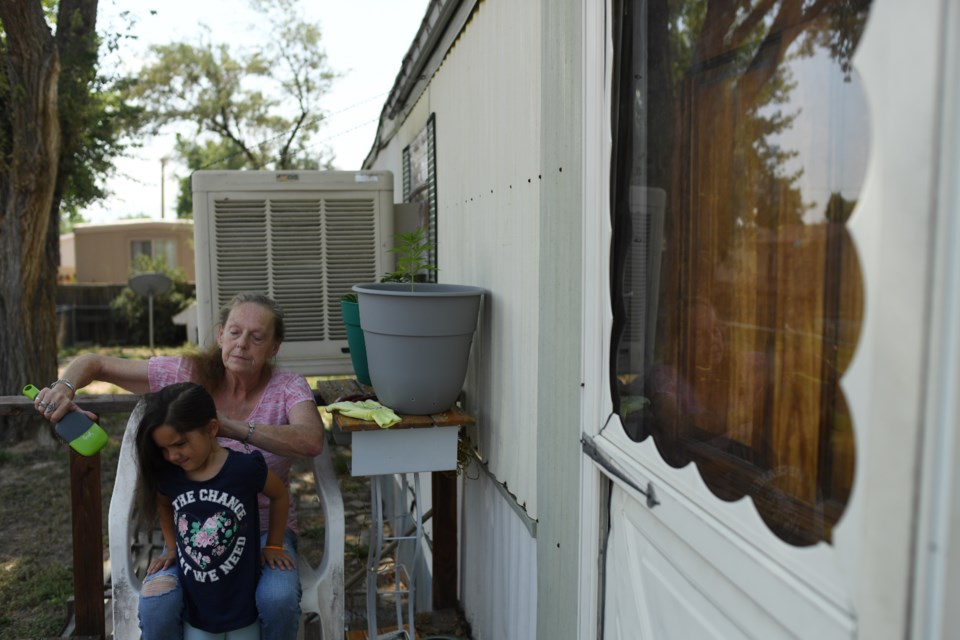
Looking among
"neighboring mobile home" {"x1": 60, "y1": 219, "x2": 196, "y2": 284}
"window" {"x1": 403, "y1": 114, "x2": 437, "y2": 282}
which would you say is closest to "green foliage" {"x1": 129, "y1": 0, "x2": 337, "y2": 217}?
"neighboring mobile home" {"x1": 60, "y1": 219, "x2": 196, "y2": 284}

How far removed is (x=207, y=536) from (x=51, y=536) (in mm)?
3374

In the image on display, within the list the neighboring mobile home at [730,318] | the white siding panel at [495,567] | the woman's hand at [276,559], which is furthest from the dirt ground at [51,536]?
the neighboring mobile home at [730,318]

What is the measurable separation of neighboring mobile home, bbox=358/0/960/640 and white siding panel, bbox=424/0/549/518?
0.02 metres

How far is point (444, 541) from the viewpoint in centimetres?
330

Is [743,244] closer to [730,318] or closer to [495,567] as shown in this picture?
[730,318]

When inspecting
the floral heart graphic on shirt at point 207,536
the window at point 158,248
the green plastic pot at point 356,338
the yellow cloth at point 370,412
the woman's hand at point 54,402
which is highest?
the window at point 158,248

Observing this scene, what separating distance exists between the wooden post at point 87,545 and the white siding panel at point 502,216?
144 cm

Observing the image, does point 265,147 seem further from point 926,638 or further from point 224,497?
point 926,638

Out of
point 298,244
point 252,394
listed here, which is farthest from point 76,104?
point 252,394

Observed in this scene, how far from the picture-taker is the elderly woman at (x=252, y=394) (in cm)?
221

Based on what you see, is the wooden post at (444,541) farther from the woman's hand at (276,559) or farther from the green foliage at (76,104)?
the green foliage at (76,104)

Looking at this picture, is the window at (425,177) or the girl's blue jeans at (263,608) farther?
the window at (425,177)

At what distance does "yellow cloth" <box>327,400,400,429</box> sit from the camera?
2414 mm

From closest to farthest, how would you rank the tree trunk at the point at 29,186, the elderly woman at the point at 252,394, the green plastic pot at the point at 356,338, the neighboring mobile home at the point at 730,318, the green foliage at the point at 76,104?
the neighboring mobile home at the point at 730,318
the elderly woman at the point at 252,394
the green plastic pot at the point at 356,338
the tree trunk at the point at 29,186
the green foliage at the point at 76,104
